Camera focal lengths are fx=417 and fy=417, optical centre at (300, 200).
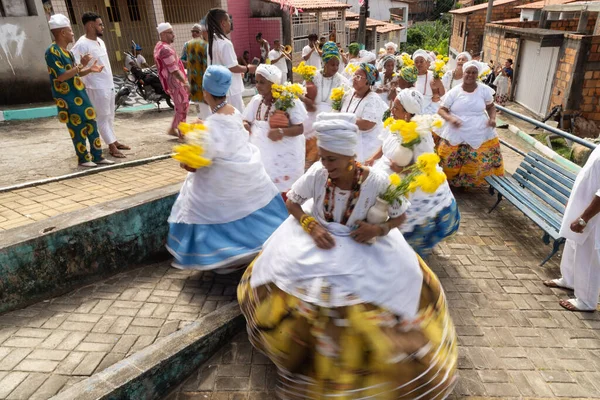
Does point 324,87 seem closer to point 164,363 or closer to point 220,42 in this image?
point 220,42

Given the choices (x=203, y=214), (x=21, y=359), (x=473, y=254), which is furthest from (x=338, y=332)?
(x=473, y=254)

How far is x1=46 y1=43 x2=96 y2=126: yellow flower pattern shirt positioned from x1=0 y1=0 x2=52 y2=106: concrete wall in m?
4.77

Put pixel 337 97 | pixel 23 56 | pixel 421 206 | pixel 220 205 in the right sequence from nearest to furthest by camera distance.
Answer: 1. pixel 220 205
2. pixel 421 206
3. pixel 337 97
4. pixel 23 56

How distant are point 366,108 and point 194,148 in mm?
Result: 2709

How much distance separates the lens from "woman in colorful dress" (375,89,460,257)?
4070mm

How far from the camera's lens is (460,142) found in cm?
629

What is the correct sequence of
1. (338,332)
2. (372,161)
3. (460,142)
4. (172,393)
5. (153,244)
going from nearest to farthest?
1. (338,332)
2. (172,393)
3. (153,244)
4. (372,161)
5. (460,142)

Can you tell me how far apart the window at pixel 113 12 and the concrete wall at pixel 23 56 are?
5.83 m

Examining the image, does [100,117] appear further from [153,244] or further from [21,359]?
[21,359]

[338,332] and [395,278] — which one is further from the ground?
[395,278]

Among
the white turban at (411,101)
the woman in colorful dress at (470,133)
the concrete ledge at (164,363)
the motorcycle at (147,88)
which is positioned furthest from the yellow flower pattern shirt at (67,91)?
the woman in colorful dress at (470,133)

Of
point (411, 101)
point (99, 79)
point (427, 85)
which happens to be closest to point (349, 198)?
point (411, 101)

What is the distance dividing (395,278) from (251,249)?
1546 millimetres

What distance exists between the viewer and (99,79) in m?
6.21
